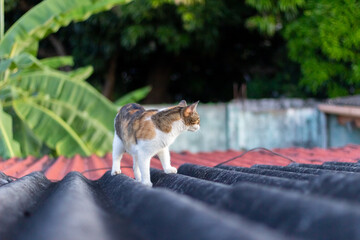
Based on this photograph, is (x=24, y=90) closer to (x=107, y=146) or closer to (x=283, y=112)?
(x=107, y=146)

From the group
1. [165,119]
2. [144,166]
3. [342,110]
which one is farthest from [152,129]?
[342,110]

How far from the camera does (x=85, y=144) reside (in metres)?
8.69

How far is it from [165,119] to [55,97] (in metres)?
5.78

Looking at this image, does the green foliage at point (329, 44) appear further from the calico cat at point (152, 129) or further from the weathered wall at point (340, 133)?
the calico cat at point (152, 129)

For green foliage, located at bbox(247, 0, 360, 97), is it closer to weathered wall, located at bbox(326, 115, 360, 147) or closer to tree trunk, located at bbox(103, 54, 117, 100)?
weathered wall, located at bbox(326, 115, 360, 147)

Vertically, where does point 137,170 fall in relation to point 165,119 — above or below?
below

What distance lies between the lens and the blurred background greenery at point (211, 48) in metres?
14.0

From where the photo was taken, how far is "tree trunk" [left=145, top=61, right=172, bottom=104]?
18.5 m

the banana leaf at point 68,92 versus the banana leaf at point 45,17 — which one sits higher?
the banana leaf at point 45,17

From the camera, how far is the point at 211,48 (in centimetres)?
1691

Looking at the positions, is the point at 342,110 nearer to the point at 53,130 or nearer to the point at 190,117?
the point at 53,130

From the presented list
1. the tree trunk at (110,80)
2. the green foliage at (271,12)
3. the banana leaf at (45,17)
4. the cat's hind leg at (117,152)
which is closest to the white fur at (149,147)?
the cat's hind leg at (117,152)

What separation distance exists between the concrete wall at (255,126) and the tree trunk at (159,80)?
434 centimetres

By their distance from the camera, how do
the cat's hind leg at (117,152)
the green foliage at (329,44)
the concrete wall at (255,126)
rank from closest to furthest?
1. the cat's hind leg at (117,152)
2. the green foliage at (329,44)
3. the concrete wall at (255,126)
